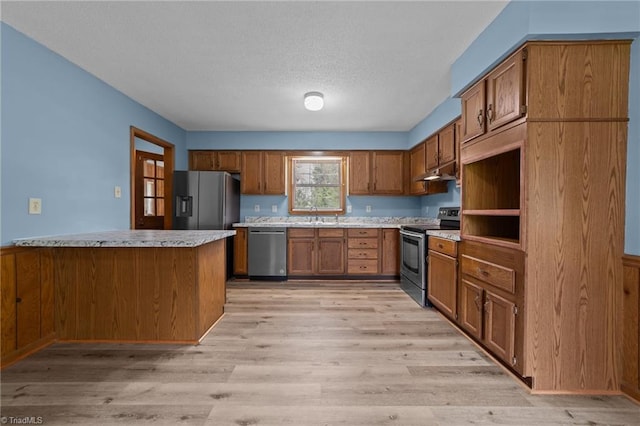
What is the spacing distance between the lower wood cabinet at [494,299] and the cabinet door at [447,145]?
1312mm

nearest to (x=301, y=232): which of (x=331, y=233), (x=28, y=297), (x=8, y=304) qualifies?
(x=331, y=233)

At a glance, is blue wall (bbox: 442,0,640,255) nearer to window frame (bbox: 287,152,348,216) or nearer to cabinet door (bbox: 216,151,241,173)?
window frame (bbox: 287,152,348,216)

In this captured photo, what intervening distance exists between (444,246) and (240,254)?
9.91 ft

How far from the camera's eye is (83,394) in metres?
1.74

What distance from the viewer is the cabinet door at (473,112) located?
2203 millimetres

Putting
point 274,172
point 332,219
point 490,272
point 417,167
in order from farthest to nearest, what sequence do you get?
1. point 332,219
2. point 274,172
3. point 417,167
4. point 490,272

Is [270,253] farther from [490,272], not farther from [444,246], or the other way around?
[490,272]

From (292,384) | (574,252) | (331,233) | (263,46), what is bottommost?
(292,384)

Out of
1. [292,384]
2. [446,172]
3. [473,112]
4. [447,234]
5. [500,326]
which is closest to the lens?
[292,384]

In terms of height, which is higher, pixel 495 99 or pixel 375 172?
pixel 495 99

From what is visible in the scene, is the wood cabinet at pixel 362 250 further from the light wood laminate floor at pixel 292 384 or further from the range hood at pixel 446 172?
the light wood laminate floor at pixel 292 384

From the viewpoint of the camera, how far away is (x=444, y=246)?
2.84 m

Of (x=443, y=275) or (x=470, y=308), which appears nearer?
(x=470, y=308)

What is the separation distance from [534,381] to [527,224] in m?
0.94
